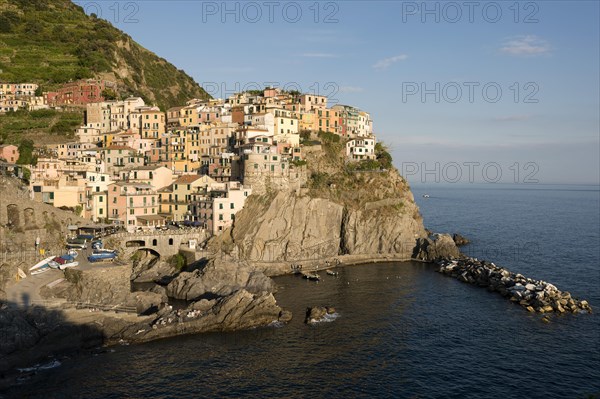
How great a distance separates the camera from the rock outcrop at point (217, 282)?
54688mm

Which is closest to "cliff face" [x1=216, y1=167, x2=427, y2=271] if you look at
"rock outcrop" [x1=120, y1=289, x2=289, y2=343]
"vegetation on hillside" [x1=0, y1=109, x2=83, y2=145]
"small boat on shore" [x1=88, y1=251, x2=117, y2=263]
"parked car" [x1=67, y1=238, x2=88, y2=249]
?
"parked car" [x1=67, y1=238, x2=88, y2=249]

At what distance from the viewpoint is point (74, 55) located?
129750 millimetres

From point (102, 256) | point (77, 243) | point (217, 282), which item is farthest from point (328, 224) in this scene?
point (77, 243)

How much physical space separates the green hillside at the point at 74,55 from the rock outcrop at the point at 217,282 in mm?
78640

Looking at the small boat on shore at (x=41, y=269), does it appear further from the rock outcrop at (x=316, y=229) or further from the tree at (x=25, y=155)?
the tree at (x=25, y=155)

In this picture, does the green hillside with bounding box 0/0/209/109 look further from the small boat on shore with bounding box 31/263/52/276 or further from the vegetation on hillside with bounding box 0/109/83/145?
the small boat on shore with bounding box 31/263/52/276

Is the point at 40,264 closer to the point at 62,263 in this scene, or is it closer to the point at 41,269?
the point at 41,269

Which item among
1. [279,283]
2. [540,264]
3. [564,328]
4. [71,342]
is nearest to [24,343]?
[71,342]

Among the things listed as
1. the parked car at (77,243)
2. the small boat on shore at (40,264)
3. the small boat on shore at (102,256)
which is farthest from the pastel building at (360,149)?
the small boat on shore at (40,264)

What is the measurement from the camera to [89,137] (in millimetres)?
98000

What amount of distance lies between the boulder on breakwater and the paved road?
1845 inches

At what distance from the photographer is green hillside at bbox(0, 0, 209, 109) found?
4707 inches

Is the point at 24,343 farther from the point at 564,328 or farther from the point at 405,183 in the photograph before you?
the point at 405,183

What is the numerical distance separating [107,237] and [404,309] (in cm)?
3955
